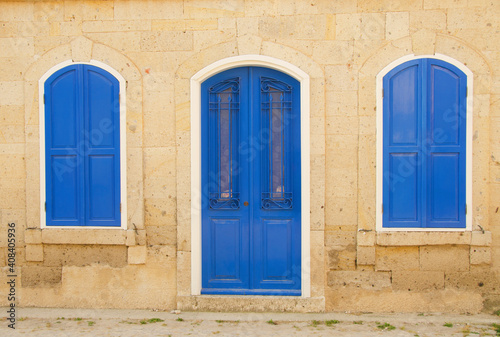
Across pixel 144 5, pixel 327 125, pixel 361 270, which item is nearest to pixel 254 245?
pixel 361 270

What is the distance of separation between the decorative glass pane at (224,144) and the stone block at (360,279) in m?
1.41

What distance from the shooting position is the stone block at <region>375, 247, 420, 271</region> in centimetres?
524

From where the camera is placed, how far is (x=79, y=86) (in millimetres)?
5492

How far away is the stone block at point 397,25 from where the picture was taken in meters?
5.23

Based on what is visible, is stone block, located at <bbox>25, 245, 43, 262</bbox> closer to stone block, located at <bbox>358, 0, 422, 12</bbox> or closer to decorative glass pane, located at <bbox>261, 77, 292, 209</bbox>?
decorative glass pane, located at <bbox>261, 77, 292, 209</bbox>

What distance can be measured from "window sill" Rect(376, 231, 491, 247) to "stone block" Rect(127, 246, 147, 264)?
2724 mm

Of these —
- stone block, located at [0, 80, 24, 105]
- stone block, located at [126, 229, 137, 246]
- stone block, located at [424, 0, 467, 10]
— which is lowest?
stone block, located at [126, 229, 137, 246]

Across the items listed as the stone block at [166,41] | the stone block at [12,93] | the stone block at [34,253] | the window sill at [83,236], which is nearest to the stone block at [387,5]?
the stone block at [166,41]

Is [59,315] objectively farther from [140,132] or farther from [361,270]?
[361,270]

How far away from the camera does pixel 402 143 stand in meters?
5.24

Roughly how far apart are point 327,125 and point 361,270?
1.70 metres

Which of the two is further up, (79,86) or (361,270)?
(79,86)

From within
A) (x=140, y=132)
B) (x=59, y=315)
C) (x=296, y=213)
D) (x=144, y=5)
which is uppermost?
(x=144, y=5)

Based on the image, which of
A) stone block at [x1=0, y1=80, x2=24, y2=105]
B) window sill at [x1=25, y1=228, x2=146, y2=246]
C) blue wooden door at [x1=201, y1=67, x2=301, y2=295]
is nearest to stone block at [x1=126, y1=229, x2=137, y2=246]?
window sill at [x1=25, y1=228, x2=146, y2=246]
